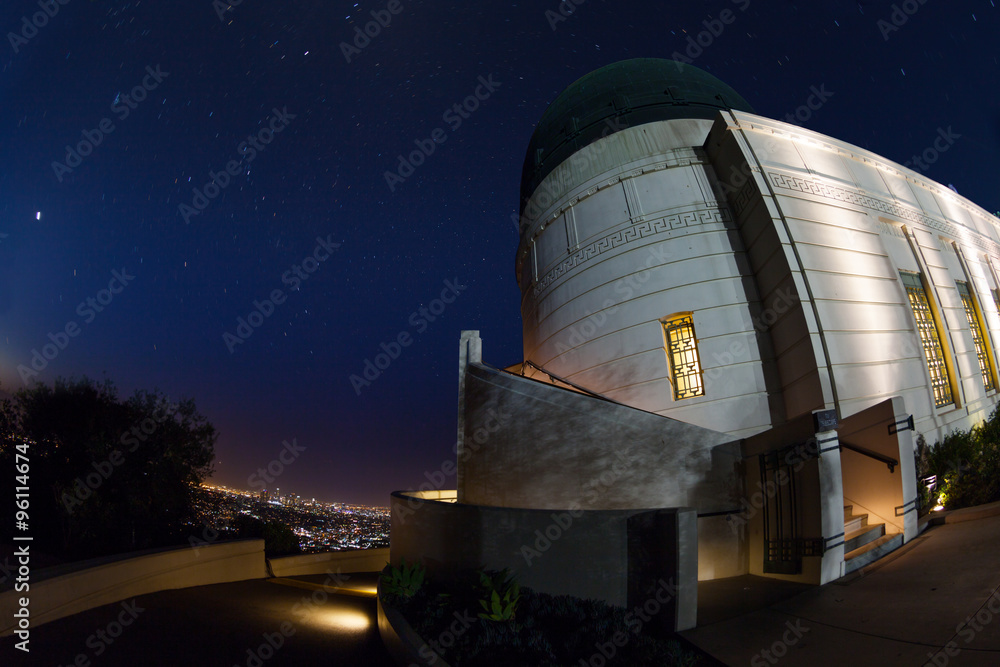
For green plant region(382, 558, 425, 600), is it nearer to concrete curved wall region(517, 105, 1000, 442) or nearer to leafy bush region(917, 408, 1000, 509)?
concrete curved wall region(517, 105, 1000, 442)

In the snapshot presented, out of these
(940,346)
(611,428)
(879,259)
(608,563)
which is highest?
(879,259)

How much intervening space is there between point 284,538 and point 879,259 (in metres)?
17.5

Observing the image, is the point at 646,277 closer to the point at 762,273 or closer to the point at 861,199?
the point at 762,273

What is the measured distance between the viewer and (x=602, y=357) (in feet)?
Answer: 41.6

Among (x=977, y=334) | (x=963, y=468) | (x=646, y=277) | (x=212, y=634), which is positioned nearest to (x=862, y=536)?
(x=963, y=468)

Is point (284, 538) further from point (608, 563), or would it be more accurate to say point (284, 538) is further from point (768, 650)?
point (768, 650)

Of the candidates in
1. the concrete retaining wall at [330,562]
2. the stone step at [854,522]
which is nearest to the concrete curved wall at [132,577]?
the concrete retaining wall at [330,562]

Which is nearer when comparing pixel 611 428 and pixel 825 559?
pixel 825 559

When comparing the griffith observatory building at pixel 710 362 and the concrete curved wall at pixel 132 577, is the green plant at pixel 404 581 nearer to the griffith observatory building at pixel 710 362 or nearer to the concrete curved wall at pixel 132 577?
the griffith observatory building at pixel 710 362

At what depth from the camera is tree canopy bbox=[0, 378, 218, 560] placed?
33.5 feet

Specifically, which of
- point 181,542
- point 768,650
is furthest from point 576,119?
point 181,542

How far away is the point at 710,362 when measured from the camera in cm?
1088

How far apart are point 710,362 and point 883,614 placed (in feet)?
21.6

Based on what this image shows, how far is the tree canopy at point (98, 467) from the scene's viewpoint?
10.2 metres
